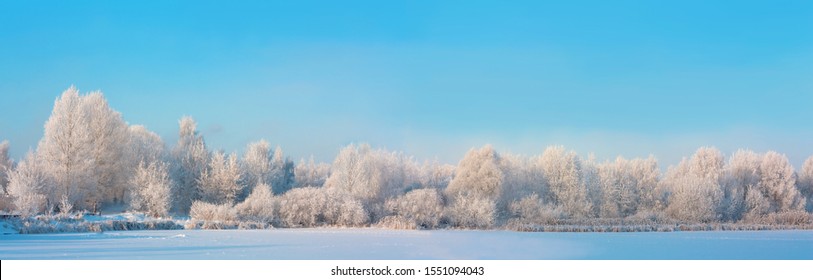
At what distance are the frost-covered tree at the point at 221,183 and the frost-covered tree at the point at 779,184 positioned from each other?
32.9m

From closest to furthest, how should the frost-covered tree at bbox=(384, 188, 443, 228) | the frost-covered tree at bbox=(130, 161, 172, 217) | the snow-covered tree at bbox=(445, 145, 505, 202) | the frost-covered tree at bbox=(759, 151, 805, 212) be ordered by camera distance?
the frost-covered tree at bbox=(384, 188, 443, 228), the frost-covered tree at bbox=(130, 161, 172, 217), the snow-covered tree at bbox=(445, 145, 505, 202), the frost-covered tree at bbox=(759, 151, 805, 212)

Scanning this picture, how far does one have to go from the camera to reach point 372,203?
134 ft

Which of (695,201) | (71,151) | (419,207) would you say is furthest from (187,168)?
(695,201)

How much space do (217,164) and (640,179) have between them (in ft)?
89.0

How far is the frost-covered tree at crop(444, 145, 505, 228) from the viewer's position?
3691 cm

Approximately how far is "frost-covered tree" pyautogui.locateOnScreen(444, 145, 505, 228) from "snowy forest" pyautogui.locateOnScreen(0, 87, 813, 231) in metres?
0.08

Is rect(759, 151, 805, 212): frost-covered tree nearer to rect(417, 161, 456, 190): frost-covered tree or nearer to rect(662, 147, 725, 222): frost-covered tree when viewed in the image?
rect(662, 147, 725, 222): frost-covered tree

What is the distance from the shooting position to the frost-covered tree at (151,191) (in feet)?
125

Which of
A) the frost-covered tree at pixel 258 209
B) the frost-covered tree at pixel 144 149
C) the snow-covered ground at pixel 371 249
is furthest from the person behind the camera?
the frost-covered tree at pixel 144 149

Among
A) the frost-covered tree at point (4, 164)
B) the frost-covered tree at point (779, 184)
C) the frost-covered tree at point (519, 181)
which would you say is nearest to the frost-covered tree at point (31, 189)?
the frost-covered tree at point (4, 164)

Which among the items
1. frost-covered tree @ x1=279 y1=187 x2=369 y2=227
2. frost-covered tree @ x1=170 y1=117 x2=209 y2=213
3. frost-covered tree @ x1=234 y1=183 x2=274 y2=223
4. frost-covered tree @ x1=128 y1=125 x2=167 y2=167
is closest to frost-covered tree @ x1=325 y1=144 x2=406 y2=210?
frost-covered tree @ x1=279 y1=187 x2=369 y2=227

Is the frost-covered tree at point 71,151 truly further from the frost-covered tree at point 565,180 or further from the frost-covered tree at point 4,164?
the frost-covered tree at point 565,180

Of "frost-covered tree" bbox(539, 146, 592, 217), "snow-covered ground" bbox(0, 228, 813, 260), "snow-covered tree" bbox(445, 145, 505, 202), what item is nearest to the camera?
"snow-covered ground" bbox(0, 228, 813, 260)
